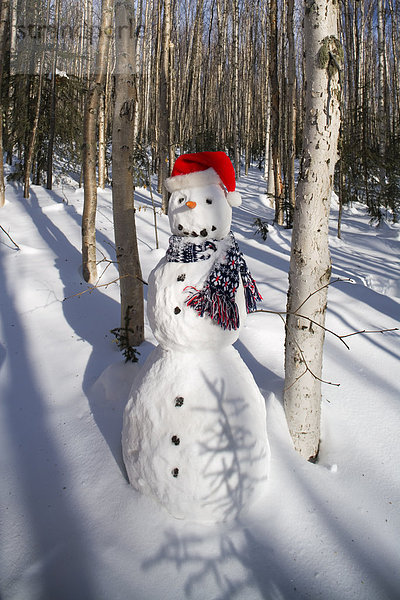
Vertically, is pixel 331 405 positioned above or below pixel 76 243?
below

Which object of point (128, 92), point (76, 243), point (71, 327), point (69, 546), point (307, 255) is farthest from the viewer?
point (76, 243)

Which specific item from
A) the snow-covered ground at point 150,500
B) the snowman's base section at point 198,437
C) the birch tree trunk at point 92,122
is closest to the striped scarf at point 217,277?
the snowman's base section at point 198,437

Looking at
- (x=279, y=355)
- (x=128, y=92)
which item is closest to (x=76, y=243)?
(x=128, y=92)

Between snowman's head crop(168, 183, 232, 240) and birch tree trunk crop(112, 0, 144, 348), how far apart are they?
127cm

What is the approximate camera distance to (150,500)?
2.01 metres

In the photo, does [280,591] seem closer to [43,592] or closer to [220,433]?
[220,433]

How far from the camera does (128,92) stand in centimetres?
321

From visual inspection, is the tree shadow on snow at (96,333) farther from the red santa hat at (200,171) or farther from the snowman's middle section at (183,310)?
the red santa hat at (200,171)

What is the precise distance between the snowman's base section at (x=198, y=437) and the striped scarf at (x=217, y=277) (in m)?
0.26

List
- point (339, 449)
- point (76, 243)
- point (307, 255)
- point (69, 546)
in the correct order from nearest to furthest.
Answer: point (69, 546) < point (307, 255) < point (339, 449) < point (76, 243)

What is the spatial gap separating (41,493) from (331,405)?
2073 millimetres

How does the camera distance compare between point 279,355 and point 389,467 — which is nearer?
point 389,467

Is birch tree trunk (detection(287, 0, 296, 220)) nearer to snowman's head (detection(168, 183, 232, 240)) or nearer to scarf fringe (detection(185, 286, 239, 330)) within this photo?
snowman's head (detection(168, 183, 232, 240))

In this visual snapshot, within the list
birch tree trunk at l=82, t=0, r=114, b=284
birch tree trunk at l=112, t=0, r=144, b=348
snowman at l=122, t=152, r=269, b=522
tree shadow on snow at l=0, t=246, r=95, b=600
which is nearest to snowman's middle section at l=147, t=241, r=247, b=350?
snowman at l=122, t=152, r=269, b=522
